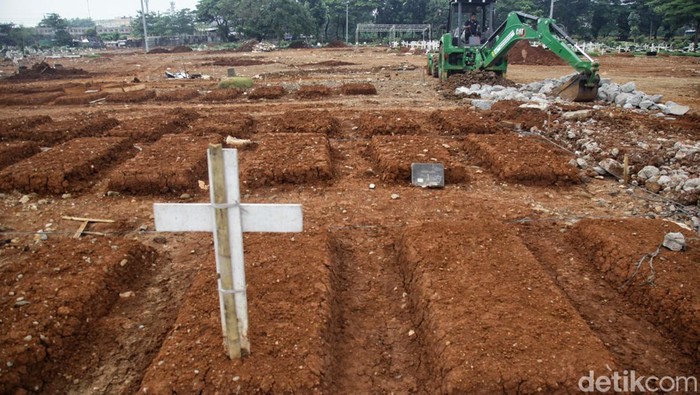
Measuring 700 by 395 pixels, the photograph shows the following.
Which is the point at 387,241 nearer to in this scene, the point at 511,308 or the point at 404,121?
the point at 511,308

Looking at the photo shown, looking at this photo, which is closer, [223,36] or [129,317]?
A: [129,317]

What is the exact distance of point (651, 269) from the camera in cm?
407

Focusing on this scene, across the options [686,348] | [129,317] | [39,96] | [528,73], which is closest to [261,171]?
[129,317]

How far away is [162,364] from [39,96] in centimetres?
1660

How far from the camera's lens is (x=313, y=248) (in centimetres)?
450

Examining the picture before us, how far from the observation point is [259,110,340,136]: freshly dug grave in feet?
31.8

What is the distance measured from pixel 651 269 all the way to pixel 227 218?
12.2 ft

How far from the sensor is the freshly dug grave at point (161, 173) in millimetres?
6695

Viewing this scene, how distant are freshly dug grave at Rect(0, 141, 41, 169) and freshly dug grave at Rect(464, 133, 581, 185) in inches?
319

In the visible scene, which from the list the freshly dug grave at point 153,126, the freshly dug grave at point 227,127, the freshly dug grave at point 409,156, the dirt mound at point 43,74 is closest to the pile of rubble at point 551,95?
the freshly dug grave at point 409,156

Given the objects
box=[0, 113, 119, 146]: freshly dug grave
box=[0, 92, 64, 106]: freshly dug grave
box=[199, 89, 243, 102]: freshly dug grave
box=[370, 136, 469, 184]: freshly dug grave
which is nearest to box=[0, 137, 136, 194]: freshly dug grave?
box=[0, 113, 119, 146]: freshly dug grave

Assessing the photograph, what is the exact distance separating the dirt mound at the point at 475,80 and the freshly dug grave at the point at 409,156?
26.1 feet

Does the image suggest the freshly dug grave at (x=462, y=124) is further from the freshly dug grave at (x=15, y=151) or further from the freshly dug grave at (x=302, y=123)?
the freshly dug grave at (x=15, y=151)

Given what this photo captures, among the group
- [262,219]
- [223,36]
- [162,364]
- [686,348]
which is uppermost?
[223,36]
